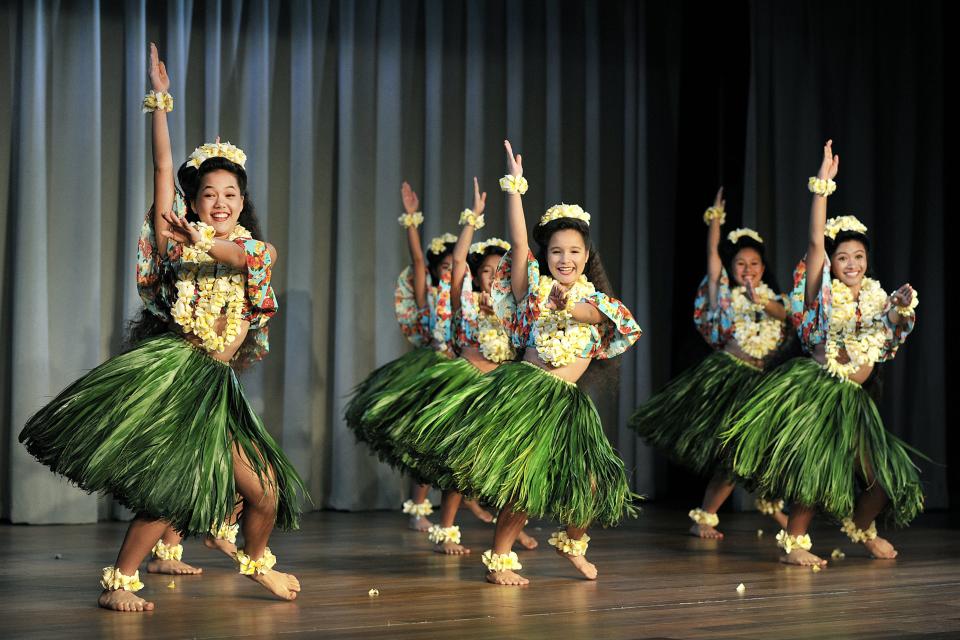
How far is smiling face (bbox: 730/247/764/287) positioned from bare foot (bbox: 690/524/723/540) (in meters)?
1.02

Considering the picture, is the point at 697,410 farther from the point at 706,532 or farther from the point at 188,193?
the point at 188,193

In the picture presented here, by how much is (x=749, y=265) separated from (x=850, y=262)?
0.86 meters

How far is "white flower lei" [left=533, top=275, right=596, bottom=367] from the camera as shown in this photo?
142 inches

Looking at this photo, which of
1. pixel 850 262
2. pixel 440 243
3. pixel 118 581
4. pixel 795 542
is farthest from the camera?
pixel 440 243

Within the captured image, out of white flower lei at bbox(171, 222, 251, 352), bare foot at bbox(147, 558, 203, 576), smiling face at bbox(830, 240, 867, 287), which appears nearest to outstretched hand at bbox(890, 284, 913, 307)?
smiling face at bbox(830, 240, 867, 287)

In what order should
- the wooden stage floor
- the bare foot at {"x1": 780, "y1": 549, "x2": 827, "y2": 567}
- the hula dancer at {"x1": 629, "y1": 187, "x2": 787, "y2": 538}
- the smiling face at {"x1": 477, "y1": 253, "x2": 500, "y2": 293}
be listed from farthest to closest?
the smiling face at {"x1": 477, "y1": 253, "x2": 500, "y2": 293}, the hula dancer at {"x1": 629, "y1": 187, "x2": 787, "y2": 538}, the bare foot at {"x1": 780, "y1": 549, "x2": 827, "y2": 567}, the wooden stage floor

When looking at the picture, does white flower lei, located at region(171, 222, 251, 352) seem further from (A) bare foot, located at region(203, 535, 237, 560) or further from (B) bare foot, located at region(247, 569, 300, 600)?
(A) bare foot, located at region(203, 535, 237, 560)

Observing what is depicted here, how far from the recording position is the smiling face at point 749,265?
5.06m

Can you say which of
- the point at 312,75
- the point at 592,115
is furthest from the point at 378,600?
the point at 592,115

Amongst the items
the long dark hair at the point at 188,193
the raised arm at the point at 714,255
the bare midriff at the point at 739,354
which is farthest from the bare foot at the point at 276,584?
the raised arm at the point at 714,255

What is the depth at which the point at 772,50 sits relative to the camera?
6312 mm

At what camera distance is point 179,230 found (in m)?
2.99

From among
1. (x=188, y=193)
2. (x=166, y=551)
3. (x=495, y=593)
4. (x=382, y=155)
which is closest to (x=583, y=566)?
(x=495, y=593)

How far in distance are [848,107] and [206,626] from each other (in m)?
4.78
